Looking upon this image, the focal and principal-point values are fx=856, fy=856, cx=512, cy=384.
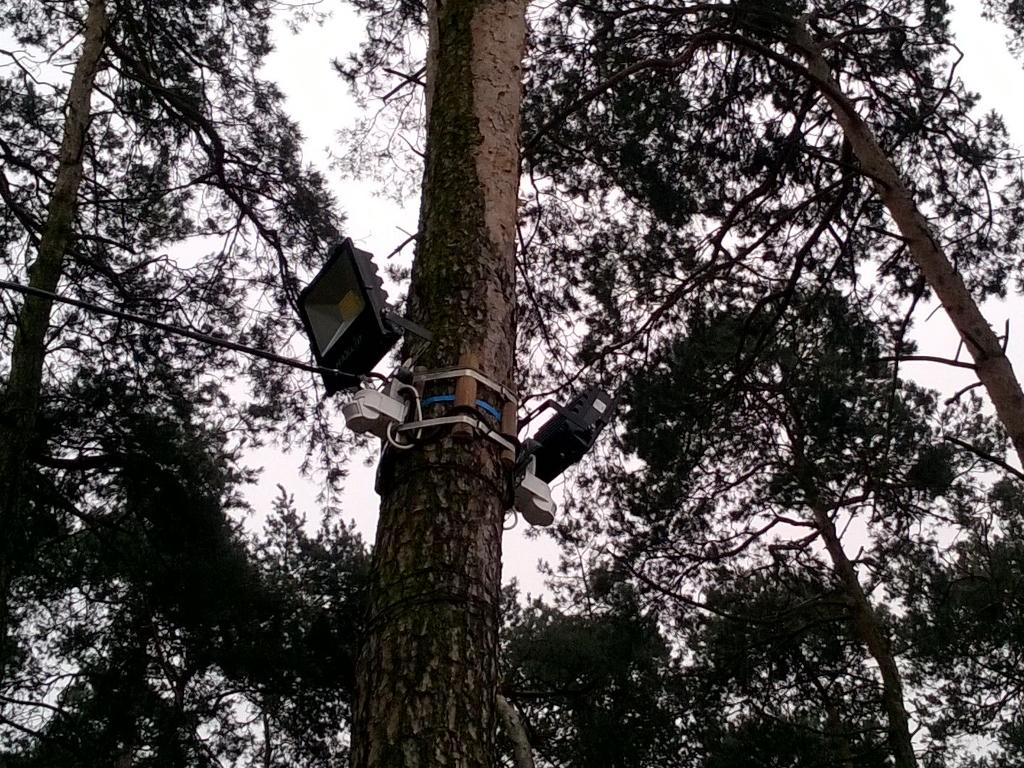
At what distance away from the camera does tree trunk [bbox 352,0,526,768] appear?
1.44 m

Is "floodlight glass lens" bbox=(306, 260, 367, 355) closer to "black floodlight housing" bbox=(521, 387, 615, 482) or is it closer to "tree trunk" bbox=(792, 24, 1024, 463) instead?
"black floodlight housing" bbox=(521, 387, 615, 482)

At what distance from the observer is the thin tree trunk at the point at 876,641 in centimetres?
742

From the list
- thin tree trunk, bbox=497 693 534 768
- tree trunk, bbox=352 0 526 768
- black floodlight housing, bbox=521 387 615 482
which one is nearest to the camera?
tree trunk, bbox=352 0 526 768

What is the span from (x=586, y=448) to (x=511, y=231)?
607 millimetres

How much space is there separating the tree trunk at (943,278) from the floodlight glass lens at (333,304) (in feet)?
11.6

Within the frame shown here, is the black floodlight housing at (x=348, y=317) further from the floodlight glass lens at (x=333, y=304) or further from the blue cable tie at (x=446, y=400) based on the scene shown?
the blue cable tie at (x=446, y=400)

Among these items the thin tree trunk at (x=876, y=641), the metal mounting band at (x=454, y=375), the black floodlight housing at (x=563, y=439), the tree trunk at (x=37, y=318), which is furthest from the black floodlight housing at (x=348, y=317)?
the thin tree trunk at (x=876, y=641)

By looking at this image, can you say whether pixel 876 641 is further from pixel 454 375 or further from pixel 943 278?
pixel 454 375

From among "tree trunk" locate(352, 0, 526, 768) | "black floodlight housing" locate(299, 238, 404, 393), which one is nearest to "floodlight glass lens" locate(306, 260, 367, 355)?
"black floodlight housing" locate(299, 238, 404, 393)

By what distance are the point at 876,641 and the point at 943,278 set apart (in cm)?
451

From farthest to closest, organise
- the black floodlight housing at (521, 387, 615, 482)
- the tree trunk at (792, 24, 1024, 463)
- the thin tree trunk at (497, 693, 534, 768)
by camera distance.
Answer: the thin tree trunk at (497, 693, 534, 768) < the tree trunk at (792, 24, 1024, 463) < the black floodlight housing at (521, 387, 615, 482)

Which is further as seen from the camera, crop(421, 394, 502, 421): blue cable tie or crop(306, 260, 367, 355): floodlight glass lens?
crop(306, 260, 367, 355): floodlight glass lens

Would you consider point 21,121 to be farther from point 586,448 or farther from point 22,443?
point 586,448

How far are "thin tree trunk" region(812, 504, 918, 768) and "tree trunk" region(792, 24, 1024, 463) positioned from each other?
273 cm
